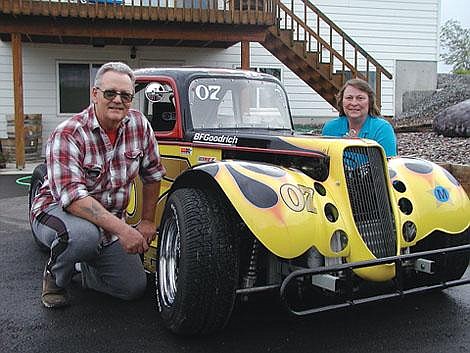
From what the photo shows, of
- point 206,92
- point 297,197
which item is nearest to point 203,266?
point 297,197

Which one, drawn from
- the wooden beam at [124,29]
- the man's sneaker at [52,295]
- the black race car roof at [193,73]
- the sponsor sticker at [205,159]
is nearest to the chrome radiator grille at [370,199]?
the sponsor sticker at [205,159]

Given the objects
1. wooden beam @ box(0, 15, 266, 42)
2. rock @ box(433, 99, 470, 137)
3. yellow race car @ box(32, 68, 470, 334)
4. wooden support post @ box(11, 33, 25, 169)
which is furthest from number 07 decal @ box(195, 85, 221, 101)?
wooden support post @ box(11, 33, 25, 169)

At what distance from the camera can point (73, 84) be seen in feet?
50.0

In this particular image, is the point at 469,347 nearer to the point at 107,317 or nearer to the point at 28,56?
the point at 107,317

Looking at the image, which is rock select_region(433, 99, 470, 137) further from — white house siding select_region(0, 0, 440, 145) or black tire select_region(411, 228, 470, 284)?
black tire select_region(411, 228, 470, 284)

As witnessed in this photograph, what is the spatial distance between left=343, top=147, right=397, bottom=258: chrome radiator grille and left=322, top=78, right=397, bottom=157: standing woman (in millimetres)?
1155

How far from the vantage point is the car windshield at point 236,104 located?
4561mm

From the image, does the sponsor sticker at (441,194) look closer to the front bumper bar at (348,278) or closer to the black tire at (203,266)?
the front bumper bar at (348,278)

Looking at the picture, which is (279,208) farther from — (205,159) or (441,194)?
(441,194)

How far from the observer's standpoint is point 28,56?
14859mm

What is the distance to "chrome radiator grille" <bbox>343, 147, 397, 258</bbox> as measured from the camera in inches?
135

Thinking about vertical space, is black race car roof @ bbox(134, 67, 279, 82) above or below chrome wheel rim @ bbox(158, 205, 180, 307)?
above

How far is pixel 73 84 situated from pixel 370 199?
13001 millimetres

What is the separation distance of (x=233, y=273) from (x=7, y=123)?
41.0 feet
